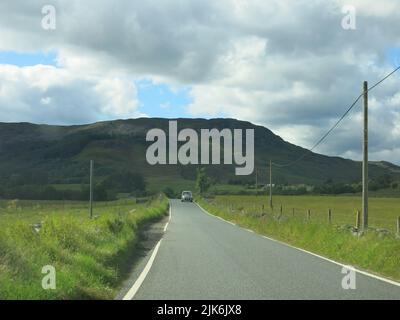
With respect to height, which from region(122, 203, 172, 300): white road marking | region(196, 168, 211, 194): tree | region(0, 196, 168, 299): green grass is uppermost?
region(196, 168, 211, 194): tree

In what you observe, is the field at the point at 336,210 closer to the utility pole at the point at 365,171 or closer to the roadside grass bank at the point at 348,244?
the roadside grass bank at the point at 348,244

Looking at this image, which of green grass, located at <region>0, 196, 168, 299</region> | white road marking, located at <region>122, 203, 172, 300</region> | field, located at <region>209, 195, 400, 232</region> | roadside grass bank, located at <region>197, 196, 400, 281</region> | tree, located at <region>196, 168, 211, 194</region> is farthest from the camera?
tree, located at <region>196, 168, 211, 194</region>

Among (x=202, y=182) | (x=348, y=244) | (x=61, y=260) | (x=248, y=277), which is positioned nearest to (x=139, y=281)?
(x=61, y=260)

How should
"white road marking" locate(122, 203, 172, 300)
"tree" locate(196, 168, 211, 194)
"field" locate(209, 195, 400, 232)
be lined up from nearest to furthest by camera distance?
"white road marking" locate(122, 203, 172, 300), "field" locate(209, 195, 400, 232), "tree" locate(196, 168, 211, 194)

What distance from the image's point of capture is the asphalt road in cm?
1077

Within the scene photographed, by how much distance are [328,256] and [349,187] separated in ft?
441

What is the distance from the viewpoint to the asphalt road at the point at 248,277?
10766 millimetres

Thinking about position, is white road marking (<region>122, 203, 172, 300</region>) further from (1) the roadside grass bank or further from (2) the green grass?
(1) the roadside grass bank

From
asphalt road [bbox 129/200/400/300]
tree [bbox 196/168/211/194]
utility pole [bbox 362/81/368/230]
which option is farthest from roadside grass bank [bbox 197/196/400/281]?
tree [bbox 196/168/211/194]

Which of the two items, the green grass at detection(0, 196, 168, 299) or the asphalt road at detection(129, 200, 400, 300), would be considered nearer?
the green grass at detection(0, 196, 168, 299)

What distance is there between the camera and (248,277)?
13094 millimetres

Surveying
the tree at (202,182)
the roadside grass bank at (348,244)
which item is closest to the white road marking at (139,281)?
the roadside grass bank at (348,244)

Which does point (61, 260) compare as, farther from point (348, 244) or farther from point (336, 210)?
point (336, 210)
